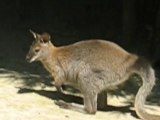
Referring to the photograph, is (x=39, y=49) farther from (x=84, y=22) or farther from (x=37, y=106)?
(x=84, y=22)

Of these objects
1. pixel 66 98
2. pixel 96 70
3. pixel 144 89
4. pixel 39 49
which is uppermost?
pixel 39 49

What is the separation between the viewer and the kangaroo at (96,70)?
23.2ft

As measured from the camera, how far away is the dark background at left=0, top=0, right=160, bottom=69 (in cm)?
1095

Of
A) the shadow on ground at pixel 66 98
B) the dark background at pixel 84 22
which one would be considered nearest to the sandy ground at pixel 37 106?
the shadow on ground at pixel 66 98

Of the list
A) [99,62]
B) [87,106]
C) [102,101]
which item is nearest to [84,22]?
[102,101]

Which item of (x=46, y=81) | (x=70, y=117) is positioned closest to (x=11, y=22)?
(x=46, y=81)

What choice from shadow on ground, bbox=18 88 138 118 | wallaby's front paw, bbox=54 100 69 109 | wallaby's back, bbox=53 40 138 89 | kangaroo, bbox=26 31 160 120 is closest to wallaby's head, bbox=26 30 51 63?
kangaroo, bbox=26 31 160 120

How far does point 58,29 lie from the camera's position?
11961mm

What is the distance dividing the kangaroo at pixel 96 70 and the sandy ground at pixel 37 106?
0.17 m

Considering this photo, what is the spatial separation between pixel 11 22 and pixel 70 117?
18.3ft

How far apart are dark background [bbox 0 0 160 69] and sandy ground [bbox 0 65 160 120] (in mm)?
2224

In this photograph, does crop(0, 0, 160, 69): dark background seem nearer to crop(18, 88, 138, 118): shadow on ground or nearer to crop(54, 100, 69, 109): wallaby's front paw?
crop(18, 88, 138, 118): shadow on ground

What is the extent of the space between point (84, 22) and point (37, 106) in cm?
544

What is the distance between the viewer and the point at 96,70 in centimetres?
715
